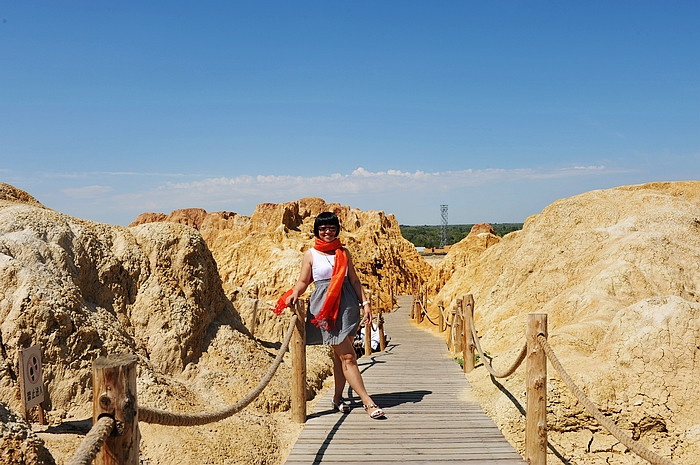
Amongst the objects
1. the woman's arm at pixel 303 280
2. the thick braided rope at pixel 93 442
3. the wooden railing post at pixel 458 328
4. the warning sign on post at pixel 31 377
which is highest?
the woman's arm at pixel 303 280

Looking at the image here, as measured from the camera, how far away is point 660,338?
20.7ft

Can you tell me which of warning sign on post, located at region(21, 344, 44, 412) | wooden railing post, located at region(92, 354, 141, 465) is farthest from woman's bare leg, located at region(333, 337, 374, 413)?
wooden railing post, located at region(92, 354, 141, 465)

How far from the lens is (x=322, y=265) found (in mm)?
5496

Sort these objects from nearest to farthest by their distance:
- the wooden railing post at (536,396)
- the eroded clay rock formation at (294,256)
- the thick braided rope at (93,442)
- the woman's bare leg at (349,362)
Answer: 1. the thick braided rope at (93,442)
2. the wooden railing post at (536,396)
3. the woman's bare leg at (349,362)
4. the eroded clay rock formation at (294,256)

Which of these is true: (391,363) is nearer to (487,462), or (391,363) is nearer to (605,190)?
(487,462)

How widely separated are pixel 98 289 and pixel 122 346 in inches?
35.0

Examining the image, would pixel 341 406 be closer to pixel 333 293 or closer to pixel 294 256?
pixel 333 293

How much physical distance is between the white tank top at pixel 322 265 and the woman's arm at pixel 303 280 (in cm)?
6

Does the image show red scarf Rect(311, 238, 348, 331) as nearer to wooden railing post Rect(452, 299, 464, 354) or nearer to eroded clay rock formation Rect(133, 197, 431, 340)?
wooden railing post Rect(452, 299, 464, 354)

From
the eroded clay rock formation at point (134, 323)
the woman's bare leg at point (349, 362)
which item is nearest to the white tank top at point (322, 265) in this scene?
the woman's bare leg at point (349, 362)

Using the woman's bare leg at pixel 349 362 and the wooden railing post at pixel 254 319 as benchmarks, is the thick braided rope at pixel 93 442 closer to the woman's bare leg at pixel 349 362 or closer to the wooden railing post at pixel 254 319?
the woman's bare leg at pixel 349 362

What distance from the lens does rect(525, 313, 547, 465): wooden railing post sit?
4.45 m

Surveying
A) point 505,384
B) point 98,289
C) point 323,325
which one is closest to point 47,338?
point 98,289

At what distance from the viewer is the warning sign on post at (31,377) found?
3.82 meters
